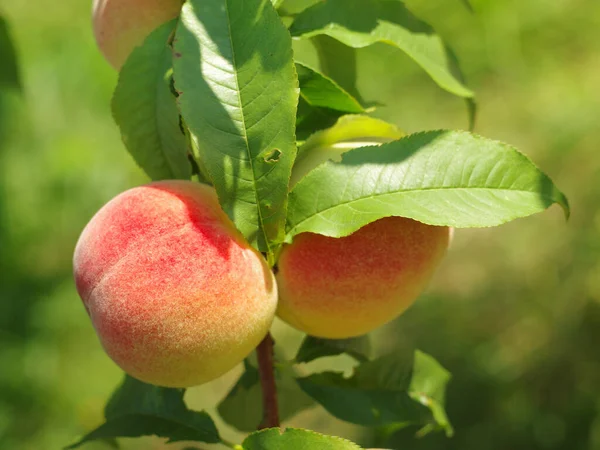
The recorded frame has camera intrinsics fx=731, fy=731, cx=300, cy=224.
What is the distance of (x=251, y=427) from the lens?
0.94 m

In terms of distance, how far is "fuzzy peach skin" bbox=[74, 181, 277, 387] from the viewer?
0.63 meters

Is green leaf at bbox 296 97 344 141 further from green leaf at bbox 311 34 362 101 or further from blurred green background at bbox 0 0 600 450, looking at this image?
blurred green background at bbox 0 0 600 450

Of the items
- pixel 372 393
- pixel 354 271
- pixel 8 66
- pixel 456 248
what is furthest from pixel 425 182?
pixel 456 248

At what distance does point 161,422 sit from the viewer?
82 centimetres

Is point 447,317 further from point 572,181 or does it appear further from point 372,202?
point 372,202

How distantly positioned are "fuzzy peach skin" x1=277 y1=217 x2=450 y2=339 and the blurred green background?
119 cm

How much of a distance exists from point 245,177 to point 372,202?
11cm

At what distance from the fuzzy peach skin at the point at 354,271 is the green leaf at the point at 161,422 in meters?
0.19

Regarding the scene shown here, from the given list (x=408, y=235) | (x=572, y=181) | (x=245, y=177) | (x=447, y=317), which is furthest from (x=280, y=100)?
(x=572, y=181)

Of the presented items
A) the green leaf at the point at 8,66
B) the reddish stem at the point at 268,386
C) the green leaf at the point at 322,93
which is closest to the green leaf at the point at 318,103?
the green leaf at the point at 322,93

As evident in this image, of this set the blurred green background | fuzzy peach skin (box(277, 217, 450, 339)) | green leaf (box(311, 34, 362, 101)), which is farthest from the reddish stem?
the blurred green background

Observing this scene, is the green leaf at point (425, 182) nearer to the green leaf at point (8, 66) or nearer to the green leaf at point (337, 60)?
the green leaf at point (337, 60)

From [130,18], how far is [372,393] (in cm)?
51

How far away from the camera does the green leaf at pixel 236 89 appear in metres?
0.62
